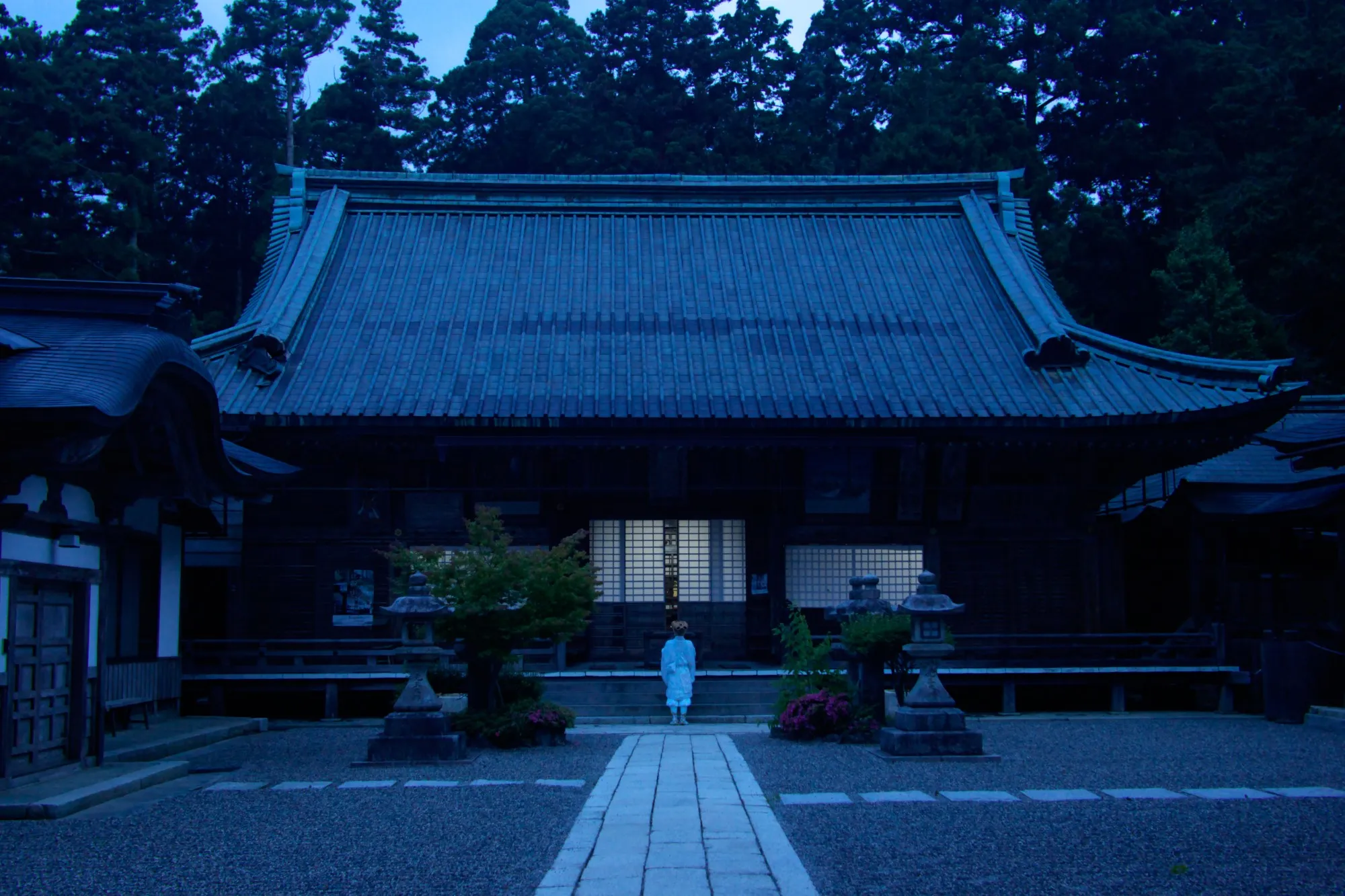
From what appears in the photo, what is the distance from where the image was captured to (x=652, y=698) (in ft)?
58.9

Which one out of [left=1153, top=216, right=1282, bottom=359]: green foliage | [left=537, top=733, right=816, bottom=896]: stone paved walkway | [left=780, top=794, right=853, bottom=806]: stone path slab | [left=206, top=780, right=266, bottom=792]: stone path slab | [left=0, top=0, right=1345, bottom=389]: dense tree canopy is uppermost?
[left=0, top=0, right=1345, bottom=389]: dense tree canopy

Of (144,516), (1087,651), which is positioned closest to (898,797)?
(144,516)

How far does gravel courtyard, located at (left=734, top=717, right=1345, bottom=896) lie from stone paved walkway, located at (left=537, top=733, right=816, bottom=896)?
260 millimetres

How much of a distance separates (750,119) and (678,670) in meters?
32.1

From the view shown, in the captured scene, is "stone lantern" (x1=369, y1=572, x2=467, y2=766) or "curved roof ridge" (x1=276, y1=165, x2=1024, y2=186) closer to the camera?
"stone lantern" (x1=369, y1=572, x2=467, y2=766)

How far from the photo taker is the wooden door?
36.0 ft

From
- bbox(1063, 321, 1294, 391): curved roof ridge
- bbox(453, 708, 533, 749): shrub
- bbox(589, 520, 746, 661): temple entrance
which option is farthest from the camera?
bbox(589, 520, 746, 661): temple entrance

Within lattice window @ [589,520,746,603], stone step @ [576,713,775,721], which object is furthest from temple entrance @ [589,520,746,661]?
stone step @ [576,713,775,721]

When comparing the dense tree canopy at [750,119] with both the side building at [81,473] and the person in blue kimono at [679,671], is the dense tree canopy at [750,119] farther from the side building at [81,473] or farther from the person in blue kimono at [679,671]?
the side building at [81,473]

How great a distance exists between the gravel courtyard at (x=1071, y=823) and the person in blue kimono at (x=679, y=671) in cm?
234

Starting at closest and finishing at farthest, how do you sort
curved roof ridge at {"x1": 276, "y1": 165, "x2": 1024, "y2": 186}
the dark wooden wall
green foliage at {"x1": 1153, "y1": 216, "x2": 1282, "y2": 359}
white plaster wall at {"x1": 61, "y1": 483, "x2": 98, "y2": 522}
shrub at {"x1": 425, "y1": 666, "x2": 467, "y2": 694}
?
white plaster wall at {"x1": 61, "y1": 483, "x2": 98, "y2": 522} → shrub at {"x1": 425, "y1": 666, "x2": 467, "y2": 694} → the dark wooden wall → curved roof ridge at {"x1": 276, "y1": 165, "x2": 1024, "y2": 186} → green foliage at {"x1": 1153, "y1": 216, "x2": 1282, "y2": 359}

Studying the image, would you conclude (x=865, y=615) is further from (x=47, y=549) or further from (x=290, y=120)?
(x=290, y=120)

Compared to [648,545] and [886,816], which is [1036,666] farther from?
[886,816]

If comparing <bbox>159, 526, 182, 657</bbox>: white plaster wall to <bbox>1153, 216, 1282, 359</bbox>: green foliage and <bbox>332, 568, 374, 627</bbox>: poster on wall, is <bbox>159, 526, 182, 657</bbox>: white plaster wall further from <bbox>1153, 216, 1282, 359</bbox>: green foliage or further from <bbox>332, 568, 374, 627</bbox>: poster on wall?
<bbox>1153, 216, 1282, 359</bbox>: green foliage
